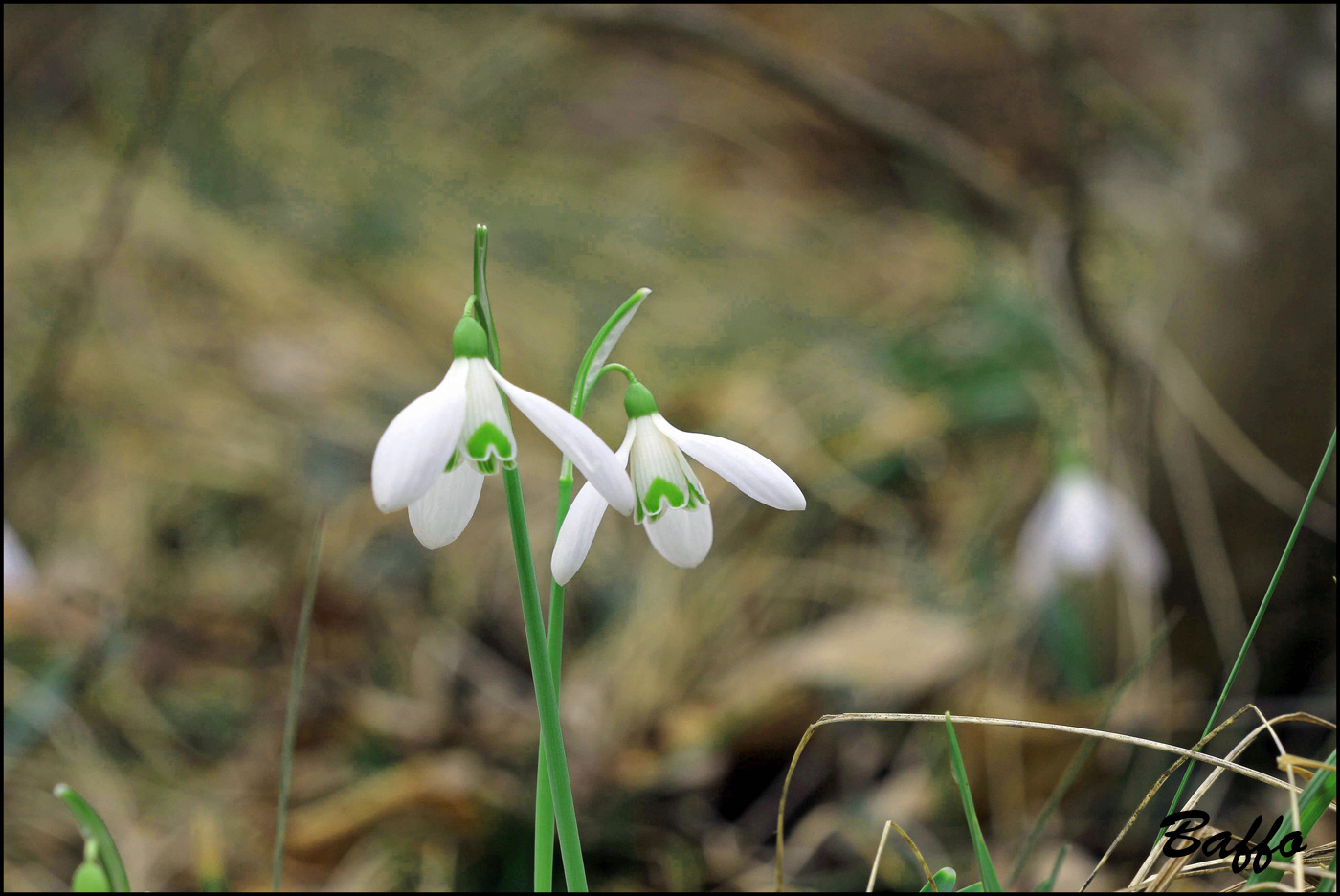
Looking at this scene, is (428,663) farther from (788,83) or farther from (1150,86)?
(1150,86)

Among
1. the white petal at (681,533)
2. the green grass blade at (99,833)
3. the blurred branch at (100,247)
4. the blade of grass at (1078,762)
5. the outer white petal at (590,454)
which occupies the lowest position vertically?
the blade of grass at (1078,762)

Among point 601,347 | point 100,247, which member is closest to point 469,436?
point 601,347

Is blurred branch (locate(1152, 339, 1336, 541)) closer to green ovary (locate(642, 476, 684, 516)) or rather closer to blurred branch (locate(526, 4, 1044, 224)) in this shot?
blurred branch (locate(526, 4, 1044, 224))

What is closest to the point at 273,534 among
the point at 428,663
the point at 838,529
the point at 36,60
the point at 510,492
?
the point at 428,663

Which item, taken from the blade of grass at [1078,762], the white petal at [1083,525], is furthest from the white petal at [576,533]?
the white petal at [1083,525]

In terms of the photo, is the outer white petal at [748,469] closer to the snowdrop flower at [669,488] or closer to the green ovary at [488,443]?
the snowdrop flower at [669,488]

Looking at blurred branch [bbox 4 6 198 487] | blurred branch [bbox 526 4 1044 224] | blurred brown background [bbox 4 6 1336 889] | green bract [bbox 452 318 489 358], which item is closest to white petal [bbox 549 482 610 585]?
green bract [bbox 452 318 489 358]

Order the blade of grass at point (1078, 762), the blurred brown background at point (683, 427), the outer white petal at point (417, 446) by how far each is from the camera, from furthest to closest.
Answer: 1. the blurred brown background at point (683, 427)
2. the blade of grass at point (1078, 762)
3. the outer white petal at point (417, 446)
